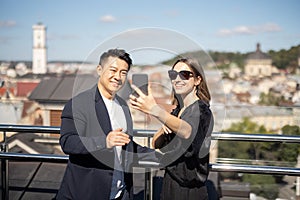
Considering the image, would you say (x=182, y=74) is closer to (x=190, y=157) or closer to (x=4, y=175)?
(x=190, y=157)

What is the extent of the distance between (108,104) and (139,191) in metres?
1.05

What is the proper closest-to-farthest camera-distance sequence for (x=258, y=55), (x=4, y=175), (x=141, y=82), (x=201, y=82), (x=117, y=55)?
(x=141, y=82) < (x=117, y=55) < (x=201, y=82) < (x=4, y=175) < (x=258, y=55)

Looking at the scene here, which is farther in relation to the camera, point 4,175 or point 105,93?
point 4,175

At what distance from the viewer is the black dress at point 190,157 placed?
1.36 metres

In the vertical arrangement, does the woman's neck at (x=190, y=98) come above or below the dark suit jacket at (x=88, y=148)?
above

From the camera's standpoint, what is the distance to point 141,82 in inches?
47.4

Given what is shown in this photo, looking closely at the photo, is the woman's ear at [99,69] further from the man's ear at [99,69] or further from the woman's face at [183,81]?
the woman's face at [183,81]

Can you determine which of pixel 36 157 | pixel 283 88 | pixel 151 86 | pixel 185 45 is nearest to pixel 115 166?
pixel 151 86

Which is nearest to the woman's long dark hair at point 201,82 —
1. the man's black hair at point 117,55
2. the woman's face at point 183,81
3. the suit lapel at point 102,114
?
the woman's face at point 183,81

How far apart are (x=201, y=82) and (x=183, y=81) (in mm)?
77

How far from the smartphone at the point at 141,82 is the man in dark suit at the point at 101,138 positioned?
0.11 metres

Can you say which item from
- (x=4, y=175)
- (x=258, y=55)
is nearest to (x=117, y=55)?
(x=4, y=175)

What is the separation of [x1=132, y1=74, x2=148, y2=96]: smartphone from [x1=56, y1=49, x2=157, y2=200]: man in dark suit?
0.36 ft

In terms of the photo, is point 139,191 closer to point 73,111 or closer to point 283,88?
point 73,111
